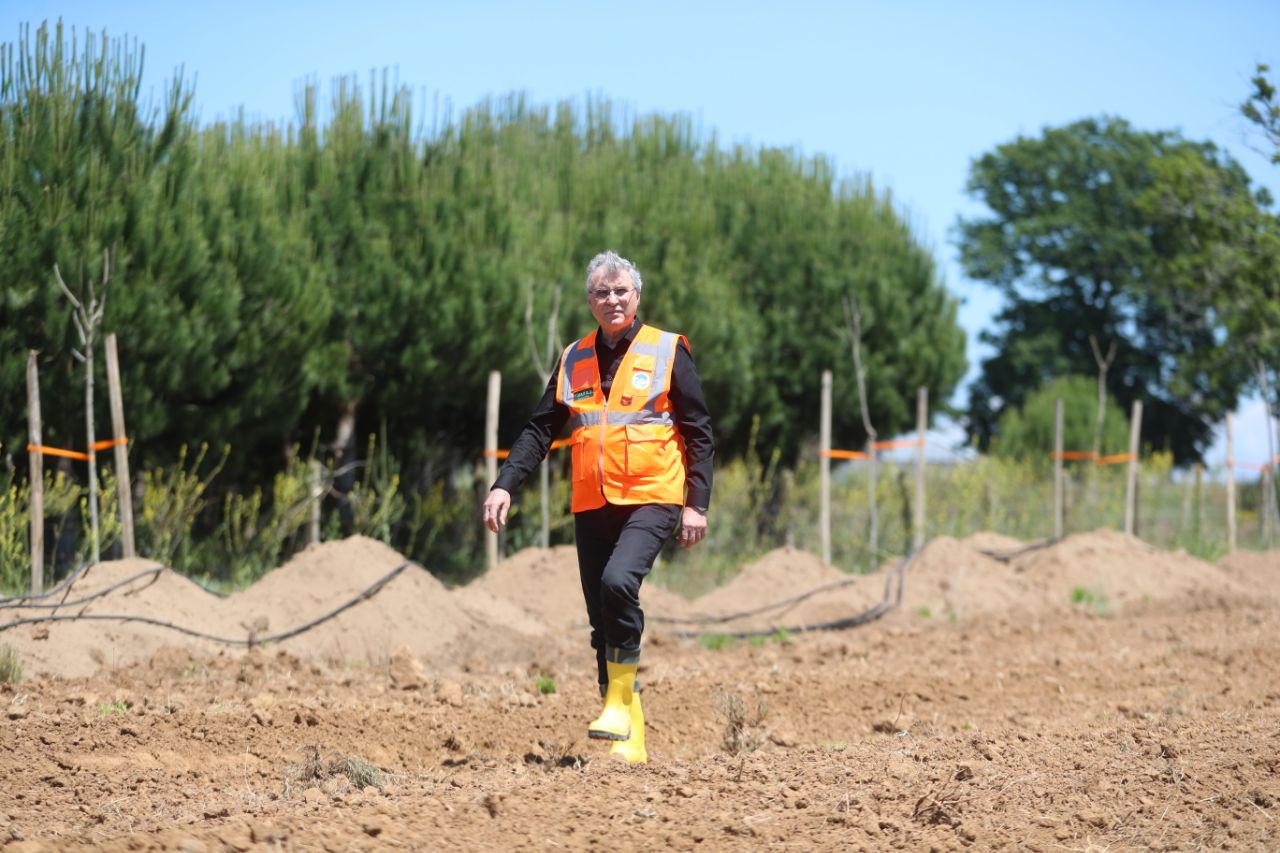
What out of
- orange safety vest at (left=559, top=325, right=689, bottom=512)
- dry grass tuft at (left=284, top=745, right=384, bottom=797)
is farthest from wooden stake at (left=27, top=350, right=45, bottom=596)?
orange safety vest at (left=559, top=325, right=689, bottom=512)

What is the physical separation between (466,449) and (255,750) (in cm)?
1122

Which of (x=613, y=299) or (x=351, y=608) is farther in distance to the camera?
(x=351, y=608)

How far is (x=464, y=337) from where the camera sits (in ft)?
50.2

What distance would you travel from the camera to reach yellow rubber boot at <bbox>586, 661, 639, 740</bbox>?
5.93 meters

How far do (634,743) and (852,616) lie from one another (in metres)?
7.94

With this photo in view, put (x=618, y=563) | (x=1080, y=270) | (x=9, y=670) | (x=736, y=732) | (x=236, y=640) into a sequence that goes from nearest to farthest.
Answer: (x=618, y=563), (x=736, y=732), (x=9, y=670), (x=236, y=640), (x=1080, y=270)

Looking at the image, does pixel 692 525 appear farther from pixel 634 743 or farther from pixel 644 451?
pixel 634 743

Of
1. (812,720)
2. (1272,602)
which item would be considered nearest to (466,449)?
(1272,602)

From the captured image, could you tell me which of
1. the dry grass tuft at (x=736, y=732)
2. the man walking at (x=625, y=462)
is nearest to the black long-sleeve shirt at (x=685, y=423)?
the man walking at (x=625, y=462)

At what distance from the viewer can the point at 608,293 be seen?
5.91 metres

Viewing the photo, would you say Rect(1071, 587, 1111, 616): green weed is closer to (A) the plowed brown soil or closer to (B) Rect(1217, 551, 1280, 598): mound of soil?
(A) the plowed brown soil

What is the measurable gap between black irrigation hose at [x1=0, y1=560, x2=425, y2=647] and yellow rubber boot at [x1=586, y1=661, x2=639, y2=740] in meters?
4.48

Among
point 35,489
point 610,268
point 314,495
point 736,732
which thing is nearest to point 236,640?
point 35,489

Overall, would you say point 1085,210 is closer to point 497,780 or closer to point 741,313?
point 741,313
